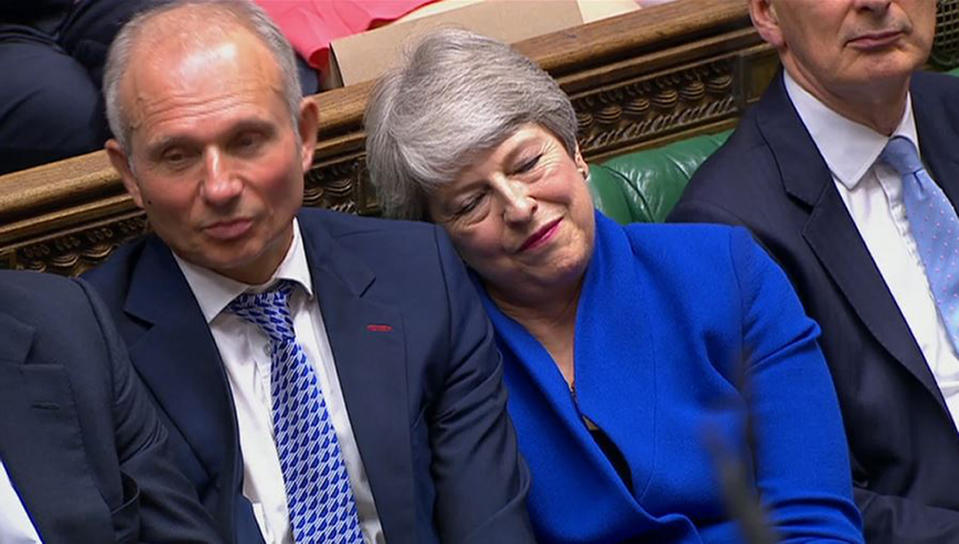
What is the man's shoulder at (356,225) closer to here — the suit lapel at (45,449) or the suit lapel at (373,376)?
the suit lapel at (373,376)

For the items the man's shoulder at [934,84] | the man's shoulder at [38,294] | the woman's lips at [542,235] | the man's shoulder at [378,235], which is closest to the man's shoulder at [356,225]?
the man's shoulder at [378,235]

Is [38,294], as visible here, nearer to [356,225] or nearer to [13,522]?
[13,522]

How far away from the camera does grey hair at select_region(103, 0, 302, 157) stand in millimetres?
1435

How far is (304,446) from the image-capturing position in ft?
4.69

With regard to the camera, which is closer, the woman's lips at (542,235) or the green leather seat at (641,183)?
the woman's lips at (542,235)

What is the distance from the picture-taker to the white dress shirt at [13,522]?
121 cm

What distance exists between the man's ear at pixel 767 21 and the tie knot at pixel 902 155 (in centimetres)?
Result: 20

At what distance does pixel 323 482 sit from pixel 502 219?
379mm

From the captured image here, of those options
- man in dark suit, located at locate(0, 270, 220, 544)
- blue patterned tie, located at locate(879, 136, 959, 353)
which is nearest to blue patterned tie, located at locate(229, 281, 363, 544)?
man in dark suit, located at locate(0, 270, 220, 544)

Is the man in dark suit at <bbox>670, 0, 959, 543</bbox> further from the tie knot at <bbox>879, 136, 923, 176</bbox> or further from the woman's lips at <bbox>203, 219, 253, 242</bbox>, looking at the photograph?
the woman's lips at <bbox>203, 219, 253, 242</bbox>

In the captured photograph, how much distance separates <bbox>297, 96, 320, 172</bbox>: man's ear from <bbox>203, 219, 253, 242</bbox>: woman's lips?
0.39ft

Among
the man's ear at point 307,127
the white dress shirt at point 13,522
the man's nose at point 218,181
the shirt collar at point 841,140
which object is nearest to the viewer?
the white dress shirt at point 13,522

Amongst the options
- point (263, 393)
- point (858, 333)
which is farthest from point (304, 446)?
point (858, 333)

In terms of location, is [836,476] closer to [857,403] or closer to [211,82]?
[857,403]
